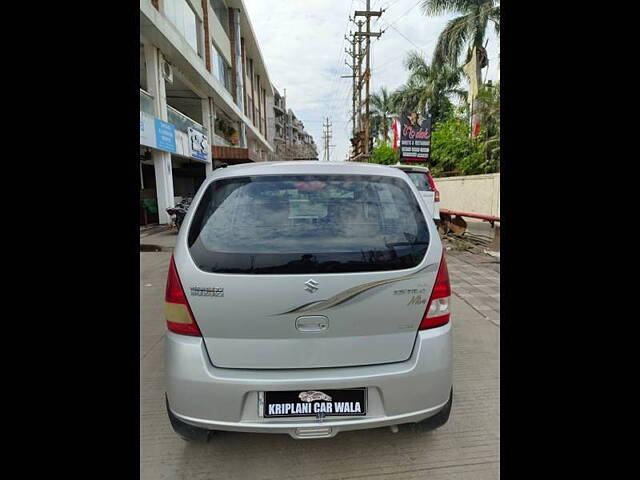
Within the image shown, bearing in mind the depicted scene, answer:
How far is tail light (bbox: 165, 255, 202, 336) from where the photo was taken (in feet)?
5.92

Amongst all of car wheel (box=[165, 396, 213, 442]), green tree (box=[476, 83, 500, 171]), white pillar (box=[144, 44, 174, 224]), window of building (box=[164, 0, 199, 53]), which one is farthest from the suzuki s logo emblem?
green tree (box=[476, 83, 500, 171])

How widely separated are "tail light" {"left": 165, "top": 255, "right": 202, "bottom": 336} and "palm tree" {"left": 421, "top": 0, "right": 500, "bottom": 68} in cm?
2287

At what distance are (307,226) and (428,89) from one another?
26961mm

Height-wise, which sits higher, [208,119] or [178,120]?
[208,119]

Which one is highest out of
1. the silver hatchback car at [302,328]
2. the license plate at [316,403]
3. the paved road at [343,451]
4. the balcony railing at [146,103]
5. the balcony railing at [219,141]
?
the balcony railing at [219,141]

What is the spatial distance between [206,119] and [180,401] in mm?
19739

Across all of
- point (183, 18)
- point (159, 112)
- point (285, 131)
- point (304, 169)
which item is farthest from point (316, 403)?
point (285, 131)

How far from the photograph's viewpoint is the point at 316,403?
5.92 ft

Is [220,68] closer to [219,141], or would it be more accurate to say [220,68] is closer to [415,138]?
[219,141]

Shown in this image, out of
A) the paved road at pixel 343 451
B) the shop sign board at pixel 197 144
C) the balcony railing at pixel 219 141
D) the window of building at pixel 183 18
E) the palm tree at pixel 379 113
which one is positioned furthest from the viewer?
the palm tree at pixel 379 113

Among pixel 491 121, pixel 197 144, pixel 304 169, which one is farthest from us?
pixel 197 144

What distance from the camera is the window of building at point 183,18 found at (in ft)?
43.5

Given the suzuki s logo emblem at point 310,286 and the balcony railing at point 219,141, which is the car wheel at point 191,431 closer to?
the suzuki s logo emblem at point 310,286

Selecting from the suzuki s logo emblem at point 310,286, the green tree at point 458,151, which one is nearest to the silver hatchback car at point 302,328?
the suzuki s logo emblem at point 310,286
